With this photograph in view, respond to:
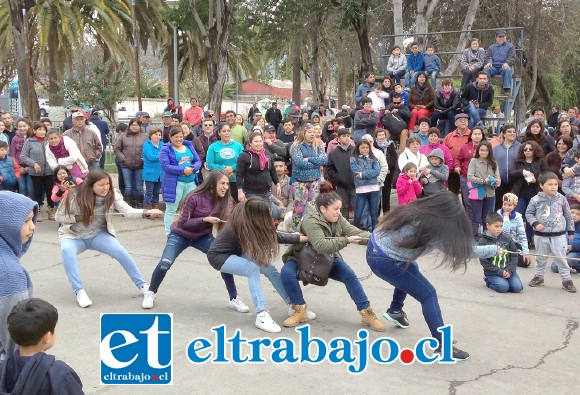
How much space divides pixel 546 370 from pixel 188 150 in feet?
19.7

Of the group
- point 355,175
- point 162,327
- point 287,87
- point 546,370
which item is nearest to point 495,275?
point 546,370

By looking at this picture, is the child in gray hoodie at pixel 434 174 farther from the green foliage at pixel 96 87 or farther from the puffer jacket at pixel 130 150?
the green foliage at pixel 96 87

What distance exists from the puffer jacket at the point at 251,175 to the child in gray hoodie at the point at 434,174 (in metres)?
2.28

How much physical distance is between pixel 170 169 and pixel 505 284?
471cm

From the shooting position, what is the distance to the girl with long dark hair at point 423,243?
5.14m

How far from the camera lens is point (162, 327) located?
5.93 metres

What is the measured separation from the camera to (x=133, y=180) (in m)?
11.9

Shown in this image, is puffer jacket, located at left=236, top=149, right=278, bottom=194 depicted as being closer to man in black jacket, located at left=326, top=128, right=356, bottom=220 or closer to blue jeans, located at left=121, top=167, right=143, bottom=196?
man in black jacket, located at left=326, top=128, right=356, bottom=220

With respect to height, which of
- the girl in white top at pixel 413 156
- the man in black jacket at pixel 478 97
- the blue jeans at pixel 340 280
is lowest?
the blue jeans at pixel 340 280

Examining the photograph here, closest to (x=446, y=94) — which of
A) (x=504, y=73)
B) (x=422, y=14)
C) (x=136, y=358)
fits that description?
(x=504, y=73)

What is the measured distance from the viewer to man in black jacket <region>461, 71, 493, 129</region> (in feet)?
41.1

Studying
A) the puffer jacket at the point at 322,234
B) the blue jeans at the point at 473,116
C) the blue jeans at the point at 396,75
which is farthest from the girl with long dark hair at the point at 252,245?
the blue jeans at the point at 396,75

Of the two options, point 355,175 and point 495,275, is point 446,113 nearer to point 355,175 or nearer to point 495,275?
point 355,175

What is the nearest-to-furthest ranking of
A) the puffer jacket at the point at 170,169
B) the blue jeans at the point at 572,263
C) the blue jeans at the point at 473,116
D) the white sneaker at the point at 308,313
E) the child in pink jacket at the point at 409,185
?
the white sneaker at the point at 308,313
the blue jeans at the point at 572,263
the puffer jacket at the point at 170,169
the child in pink jacket at the point at 409,185
the blue jeans at the point at 473,116
